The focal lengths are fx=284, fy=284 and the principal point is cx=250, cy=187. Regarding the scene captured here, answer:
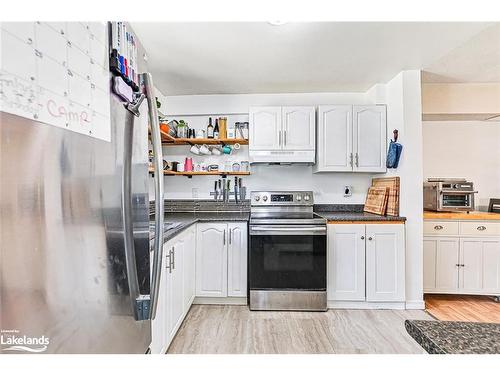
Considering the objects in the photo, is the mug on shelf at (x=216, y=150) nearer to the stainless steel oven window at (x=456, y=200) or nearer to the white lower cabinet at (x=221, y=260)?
the white lower cabinet at (x=221, y=260)

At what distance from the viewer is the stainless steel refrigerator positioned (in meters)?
0.48

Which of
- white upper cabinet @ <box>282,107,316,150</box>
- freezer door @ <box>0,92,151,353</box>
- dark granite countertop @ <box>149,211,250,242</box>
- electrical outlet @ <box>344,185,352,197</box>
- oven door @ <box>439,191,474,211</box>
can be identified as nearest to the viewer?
freezer door @ <box>0,92,151,353</box>

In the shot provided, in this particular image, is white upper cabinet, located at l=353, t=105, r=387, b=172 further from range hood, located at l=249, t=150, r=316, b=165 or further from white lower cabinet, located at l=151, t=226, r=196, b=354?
white lower cabinet, located at l=151, t=226, r=196, b=354

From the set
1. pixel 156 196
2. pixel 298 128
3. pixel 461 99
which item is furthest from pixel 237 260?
pixel 461 99

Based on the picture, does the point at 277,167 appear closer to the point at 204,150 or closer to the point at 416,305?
the point at 204,150

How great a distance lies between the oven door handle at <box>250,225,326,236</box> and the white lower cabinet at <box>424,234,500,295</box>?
1.19m

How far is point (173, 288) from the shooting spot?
6.62ft

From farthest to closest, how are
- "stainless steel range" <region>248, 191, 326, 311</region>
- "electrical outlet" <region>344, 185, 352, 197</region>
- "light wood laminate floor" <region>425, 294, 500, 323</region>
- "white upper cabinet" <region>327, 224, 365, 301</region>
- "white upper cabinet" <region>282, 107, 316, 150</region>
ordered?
"electrical outlet" <region>344, 185, 352, 197</region>
"white upper cabinet" <region>282, 107, 316, 150</region>
"white upper cabinet" <region>327, 224, 365, 301</region>
"stainless steel range" <region>248, 191, 326, 311</region>
"light wood laminate floor" <region>425, 294, 500, 323</region>

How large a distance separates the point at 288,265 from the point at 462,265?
5.97ft

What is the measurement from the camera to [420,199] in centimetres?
277

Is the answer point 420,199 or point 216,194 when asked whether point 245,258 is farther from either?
point 420,199

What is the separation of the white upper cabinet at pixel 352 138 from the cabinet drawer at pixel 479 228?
100 centimetres

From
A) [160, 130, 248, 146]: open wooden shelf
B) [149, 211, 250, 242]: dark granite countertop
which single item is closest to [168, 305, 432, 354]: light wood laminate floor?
[149, 211, 250, 242]: dark granite countertop

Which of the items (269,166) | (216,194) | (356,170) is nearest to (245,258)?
(216,194)
